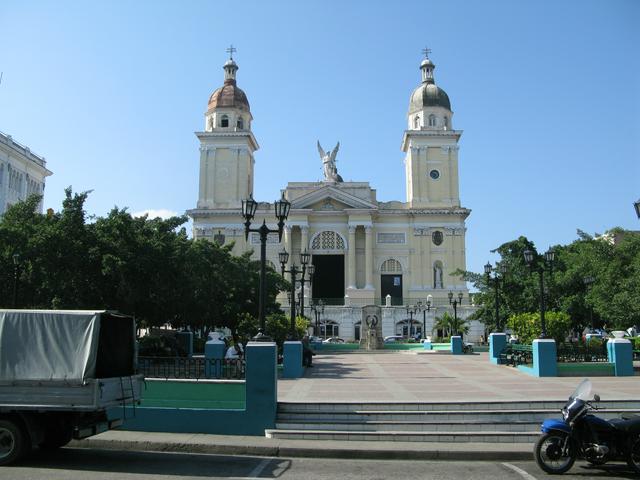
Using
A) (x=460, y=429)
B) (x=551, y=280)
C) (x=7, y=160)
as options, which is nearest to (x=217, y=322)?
(x=551, y=280)

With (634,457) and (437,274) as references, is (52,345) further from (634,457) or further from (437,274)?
(437,274)

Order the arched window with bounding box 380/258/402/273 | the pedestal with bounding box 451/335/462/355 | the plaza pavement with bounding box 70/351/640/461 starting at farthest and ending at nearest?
the arched window with bounding box 380/258/402/273 → the pedestal with bounding box 451/335/462/355 → the plaza pavement with bounding box 70/351/640/461

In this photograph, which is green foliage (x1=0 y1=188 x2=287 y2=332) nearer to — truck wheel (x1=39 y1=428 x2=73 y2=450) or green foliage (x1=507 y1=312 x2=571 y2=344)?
truck wheel (x1=39 y1=428 x2=73 y2=450)

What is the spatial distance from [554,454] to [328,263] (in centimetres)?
Result: 6255

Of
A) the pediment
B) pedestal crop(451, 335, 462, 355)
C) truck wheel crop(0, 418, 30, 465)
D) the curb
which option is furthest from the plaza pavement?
the pediment

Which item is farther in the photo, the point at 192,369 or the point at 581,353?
the point at 581,353

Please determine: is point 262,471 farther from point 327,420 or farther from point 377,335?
point 377,335

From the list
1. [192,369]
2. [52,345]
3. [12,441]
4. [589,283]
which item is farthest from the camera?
[589,283]

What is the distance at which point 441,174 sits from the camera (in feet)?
238

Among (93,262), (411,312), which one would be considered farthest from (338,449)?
(411,312)

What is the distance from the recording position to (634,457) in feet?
32.3

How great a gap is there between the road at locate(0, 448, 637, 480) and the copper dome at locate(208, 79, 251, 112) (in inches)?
2586

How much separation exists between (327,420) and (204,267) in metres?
20.7

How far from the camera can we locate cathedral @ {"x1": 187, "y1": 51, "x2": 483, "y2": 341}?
232 ft
